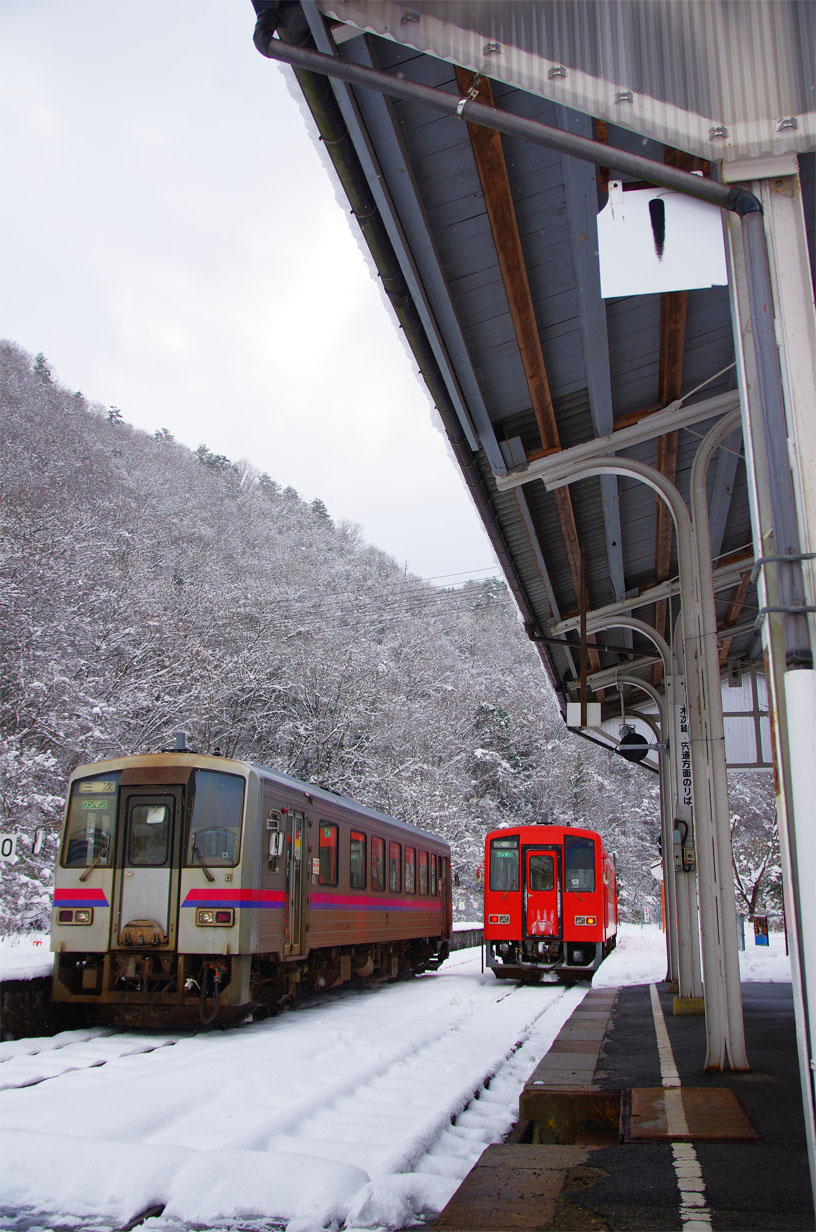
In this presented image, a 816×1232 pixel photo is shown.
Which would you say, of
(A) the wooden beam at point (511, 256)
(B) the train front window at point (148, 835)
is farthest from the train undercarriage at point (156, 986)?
(A) the wooden beam at point (511, 256)

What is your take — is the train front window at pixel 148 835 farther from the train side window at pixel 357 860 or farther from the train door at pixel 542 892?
the train door at pixel 542 892

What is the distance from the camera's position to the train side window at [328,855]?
11234mm

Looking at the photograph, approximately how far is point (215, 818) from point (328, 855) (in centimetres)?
258

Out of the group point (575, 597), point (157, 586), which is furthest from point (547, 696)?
point (575, 597)

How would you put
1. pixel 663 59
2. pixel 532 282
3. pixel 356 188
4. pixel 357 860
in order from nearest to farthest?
pixel 663 59 < pixel 356 188 < pixel 532 282 < pixel 357 860

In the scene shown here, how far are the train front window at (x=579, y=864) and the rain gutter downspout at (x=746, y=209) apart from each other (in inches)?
549

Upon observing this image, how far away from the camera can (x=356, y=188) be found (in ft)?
15.3

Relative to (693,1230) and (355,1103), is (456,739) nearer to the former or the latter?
(355,1103)

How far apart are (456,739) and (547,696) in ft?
33.3

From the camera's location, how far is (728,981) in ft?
21.8

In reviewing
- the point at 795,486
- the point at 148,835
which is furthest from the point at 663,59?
the point at 148,835

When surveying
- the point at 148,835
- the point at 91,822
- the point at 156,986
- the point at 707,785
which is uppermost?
the point at 707,785

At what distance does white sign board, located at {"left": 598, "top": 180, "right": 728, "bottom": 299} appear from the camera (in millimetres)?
3744

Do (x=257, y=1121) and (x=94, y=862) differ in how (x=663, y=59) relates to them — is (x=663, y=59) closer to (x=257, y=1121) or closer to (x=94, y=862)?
(x=257, y=1121)
